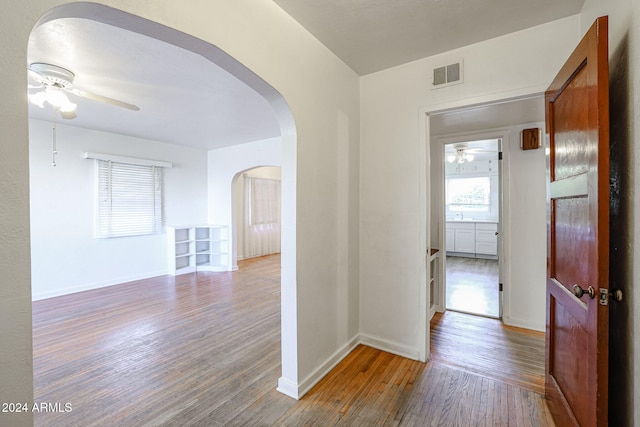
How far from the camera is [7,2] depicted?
0.81 metres

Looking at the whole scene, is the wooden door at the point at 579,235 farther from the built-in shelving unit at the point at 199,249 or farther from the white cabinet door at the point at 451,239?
the white cabinet door at the point at 451,239

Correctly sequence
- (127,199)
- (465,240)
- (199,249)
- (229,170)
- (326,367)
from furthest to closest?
(465,240) → (199,249) → (229,170) → (127,199) → (326,367)

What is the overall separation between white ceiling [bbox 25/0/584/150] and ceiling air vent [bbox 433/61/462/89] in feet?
0.48

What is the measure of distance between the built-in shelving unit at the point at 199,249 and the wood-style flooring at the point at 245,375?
212 cm

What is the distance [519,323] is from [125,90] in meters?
5.18

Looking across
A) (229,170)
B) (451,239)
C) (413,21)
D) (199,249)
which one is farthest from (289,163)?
(451,239)

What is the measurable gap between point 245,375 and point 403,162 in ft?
7.48

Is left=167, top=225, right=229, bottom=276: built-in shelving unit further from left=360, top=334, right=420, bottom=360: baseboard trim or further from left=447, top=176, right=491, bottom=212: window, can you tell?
left=447, top=176, right=491, bottom=212: window

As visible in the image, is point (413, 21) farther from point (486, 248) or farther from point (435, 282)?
point (486, 248)

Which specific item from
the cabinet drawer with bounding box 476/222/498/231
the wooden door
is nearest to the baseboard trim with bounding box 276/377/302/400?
the wooden door

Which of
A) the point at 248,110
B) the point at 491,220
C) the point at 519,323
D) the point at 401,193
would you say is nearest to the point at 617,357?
the point at 401,193

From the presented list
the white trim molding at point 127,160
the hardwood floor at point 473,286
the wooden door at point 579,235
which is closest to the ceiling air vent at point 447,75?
the wooden door at point 579,235

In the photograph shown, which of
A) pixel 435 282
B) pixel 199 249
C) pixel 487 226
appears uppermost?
pixel 487 226

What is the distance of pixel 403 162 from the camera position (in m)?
2.53
